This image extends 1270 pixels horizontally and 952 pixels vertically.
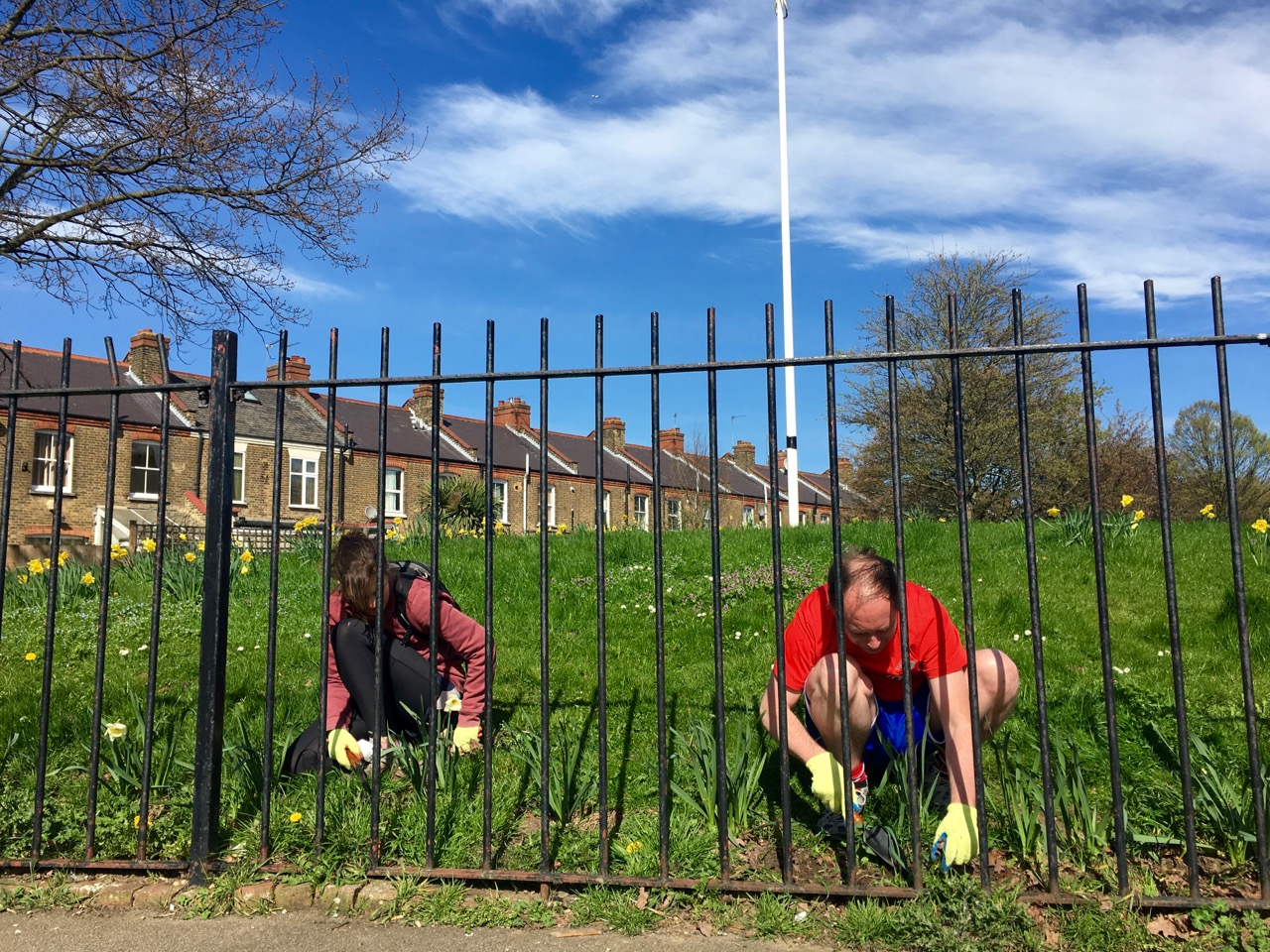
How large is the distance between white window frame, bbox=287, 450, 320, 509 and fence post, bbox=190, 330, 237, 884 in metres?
27.7

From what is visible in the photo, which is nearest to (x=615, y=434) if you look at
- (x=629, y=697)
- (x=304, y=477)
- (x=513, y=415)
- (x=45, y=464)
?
(x=513, y=415)

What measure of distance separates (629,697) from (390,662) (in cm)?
122

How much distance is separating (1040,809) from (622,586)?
390cm

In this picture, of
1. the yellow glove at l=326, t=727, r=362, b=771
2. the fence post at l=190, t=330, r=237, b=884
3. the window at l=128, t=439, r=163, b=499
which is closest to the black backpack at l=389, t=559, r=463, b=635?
the yellow glove at l=326, t=727, r=362, b=771

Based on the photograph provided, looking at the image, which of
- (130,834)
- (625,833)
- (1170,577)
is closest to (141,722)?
(130,834)

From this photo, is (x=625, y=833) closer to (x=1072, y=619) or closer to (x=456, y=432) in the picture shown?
(x=1072, y=619)

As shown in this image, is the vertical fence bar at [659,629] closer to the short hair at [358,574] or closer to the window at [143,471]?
the short hair at [358,574]

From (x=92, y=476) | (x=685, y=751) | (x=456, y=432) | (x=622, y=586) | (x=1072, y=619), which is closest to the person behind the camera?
(x=685, y=751)

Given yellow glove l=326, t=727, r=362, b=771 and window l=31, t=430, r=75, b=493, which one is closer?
yellow glove l=326, t=727, r=362, b=771

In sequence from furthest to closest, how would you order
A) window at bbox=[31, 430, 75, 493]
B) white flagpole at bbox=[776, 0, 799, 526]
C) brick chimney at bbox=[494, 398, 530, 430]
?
brick chimney at bbox=[494, 398, 530, 430] < window at bbox=[31, 430, 75, 493] < white flagpole at bbox=[776, 0, 799, 526]

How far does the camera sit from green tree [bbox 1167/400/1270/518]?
97.6 ft

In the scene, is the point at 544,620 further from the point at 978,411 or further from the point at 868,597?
the point at 978,411

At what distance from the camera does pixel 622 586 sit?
6527mm

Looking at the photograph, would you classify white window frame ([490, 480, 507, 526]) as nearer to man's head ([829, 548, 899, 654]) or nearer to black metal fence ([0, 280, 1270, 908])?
black metal fence ([0, 280, 1270, 908])
